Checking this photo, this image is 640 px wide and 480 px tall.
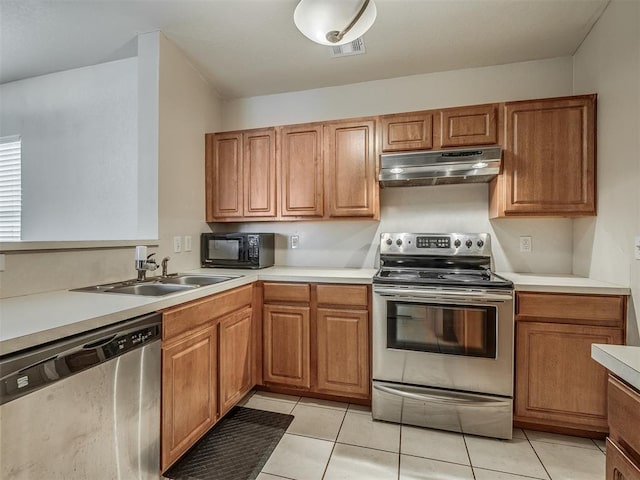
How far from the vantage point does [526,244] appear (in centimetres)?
243

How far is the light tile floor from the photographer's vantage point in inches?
61.9

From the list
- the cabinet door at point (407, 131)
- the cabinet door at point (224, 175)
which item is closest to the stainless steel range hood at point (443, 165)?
the cabinet door at point (407, 131)

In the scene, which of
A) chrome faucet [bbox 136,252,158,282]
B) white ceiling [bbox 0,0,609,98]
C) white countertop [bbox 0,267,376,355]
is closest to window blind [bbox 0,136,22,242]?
white ceiling [bbox 0,0,609,98]

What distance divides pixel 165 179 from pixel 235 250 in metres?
0.75

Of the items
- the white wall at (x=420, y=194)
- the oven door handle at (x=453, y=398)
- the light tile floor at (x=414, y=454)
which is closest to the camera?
the light tile floor at (x=414, y=454)

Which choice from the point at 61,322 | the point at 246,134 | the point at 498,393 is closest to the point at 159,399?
the point at 61,322

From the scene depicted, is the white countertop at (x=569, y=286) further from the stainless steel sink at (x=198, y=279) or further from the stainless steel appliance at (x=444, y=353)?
the stainless steel sink at (x=198, y=279)

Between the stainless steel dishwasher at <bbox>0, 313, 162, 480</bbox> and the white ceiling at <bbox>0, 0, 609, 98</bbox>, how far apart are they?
1.93 meters

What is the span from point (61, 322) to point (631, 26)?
2945mm

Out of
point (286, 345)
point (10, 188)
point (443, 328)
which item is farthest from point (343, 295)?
point (10, 188)

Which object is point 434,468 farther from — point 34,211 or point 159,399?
point 34,211

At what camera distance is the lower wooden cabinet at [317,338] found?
2.16m

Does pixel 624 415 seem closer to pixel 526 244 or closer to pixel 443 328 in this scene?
pixel 443 328

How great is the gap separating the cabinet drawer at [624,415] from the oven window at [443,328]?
1.08 meters
